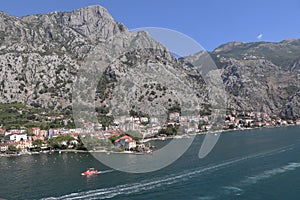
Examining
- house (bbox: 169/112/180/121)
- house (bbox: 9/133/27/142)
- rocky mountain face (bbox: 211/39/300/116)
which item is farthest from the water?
rocky mountain face (bbox: 211/39/300/116)

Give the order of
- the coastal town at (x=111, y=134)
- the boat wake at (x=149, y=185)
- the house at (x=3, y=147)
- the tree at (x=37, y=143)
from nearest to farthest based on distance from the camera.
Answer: the boat wake at (x=149, y=185) < the coastal town at (x=111, y=134) < the house at (x=3, y=147) < the tree at (x=37, y=143)

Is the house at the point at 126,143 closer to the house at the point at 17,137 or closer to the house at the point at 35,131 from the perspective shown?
the house at the point at 17,137

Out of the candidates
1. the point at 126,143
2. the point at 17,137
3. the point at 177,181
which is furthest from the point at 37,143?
the point at 177,181

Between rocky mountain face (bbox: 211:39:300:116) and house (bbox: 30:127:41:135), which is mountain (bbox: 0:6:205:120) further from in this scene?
rocky mountain face (bbox: 211:39:300:116)

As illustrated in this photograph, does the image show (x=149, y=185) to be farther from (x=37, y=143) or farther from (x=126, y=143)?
(x=37, y=143)

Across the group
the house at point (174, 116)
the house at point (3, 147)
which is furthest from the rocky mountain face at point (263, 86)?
the house at point (3, 147)
